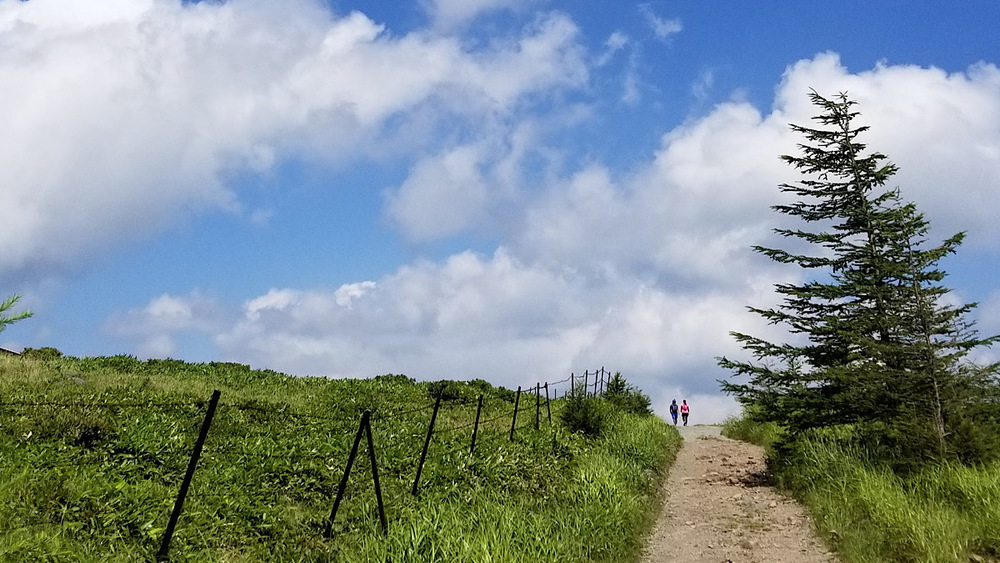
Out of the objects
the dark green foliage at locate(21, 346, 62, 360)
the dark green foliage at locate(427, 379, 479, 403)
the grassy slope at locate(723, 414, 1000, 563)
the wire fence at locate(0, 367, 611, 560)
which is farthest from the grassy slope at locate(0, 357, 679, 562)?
the dark green foliage at locate(21, 346, 62, 360)

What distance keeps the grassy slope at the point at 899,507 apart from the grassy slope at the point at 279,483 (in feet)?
11.9

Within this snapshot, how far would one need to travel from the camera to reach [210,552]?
898 cm

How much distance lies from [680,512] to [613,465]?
5.99 feet

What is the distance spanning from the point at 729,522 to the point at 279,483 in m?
9.24

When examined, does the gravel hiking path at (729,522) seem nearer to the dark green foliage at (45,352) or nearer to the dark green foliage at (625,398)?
the dark green foliage at (625,398)

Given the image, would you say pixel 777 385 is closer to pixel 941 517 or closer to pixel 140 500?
pixel 941 517

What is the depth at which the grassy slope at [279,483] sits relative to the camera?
9.14 metres

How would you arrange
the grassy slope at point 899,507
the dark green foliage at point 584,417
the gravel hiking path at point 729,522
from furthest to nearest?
the dark green foliage at point 584,417, the gravel hiking path at point 729,522, the grassy slope at point 899,507

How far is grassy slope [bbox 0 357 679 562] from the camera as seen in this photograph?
9141mm

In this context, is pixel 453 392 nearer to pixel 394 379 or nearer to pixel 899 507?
pixel 394 379

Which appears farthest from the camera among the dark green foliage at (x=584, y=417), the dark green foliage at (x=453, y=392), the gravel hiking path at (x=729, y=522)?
the dark green foliage at (x=453, y=392)

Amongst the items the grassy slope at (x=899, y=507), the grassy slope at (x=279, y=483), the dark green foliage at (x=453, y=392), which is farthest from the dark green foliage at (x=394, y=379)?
the grassy slope at (x=899, y=507)

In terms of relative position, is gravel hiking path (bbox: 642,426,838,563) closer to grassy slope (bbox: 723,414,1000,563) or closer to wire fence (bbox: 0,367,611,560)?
grassy slope (bbox: 723,414,1000,563)

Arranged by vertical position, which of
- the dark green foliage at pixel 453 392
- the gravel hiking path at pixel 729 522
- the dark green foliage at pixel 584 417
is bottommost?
the gravel hiking path at pixel 729 522
